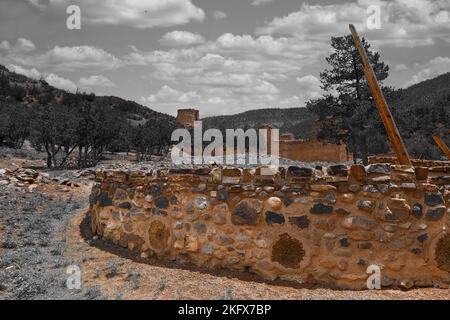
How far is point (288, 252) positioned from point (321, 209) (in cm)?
59

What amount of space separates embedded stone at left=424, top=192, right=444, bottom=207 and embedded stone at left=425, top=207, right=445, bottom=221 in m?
0.05

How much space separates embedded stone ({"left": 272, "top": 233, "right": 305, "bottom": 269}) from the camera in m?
4.25

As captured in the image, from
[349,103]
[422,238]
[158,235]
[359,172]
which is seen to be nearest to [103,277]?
[158,235]

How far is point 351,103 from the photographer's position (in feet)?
62.3

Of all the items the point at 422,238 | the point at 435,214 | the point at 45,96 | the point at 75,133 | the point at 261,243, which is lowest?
the point at 261,243

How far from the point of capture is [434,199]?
408 cm

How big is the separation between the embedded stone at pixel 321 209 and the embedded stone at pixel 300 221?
11 centimetres

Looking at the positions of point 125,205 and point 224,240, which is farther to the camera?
point 125,205

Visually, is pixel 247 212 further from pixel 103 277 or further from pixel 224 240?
pixel 103 277

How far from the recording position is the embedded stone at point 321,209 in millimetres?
4176

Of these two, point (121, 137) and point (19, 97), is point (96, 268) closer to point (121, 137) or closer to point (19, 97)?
point (121, 137)

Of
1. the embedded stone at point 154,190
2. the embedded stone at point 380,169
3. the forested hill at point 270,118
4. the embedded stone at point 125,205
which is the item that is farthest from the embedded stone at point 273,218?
the forested hill at point 270,118

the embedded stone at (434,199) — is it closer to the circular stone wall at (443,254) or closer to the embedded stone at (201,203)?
the circular stone wall at (443,254)
